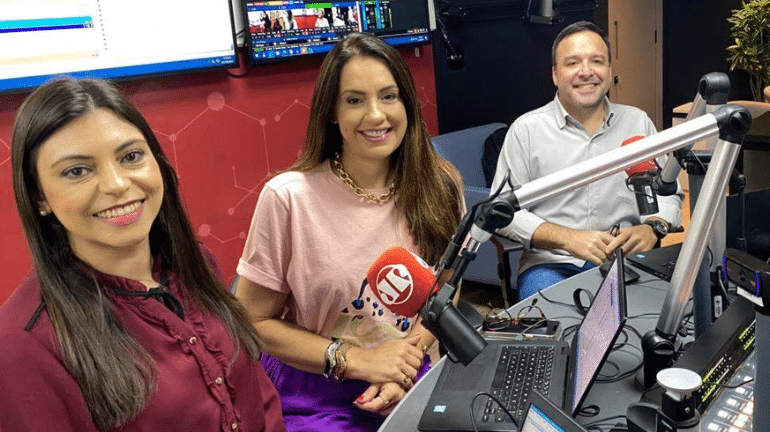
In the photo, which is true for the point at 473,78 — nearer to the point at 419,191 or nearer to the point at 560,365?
the point at 419,191

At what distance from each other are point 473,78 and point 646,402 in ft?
12.9

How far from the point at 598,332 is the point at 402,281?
399 mm

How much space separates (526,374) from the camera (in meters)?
1.45

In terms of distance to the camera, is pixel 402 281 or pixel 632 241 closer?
pixel 402 281

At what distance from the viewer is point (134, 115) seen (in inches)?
52.6

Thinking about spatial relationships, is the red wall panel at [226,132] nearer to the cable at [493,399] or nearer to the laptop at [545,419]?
the cable at [493,399]

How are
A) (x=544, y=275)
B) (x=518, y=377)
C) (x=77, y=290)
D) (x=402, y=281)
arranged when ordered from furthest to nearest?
(x=544, y=275) → (x=518, y=377) → (x=402, y=281) → (x=77, y=290)

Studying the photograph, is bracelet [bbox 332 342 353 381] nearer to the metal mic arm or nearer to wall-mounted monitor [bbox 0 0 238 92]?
the metal mic arm

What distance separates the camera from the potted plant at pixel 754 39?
6.27 meters

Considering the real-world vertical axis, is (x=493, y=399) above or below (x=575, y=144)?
below

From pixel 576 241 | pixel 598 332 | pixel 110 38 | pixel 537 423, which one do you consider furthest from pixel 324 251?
pixel 110 38

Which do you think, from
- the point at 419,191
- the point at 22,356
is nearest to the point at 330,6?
the point at 419,191

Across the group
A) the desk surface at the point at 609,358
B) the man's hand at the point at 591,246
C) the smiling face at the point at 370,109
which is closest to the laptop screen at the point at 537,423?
the desk surface at the point at 609,358

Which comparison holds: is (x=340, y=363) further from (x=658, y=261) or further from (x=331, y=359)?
(x=658, y=261)
